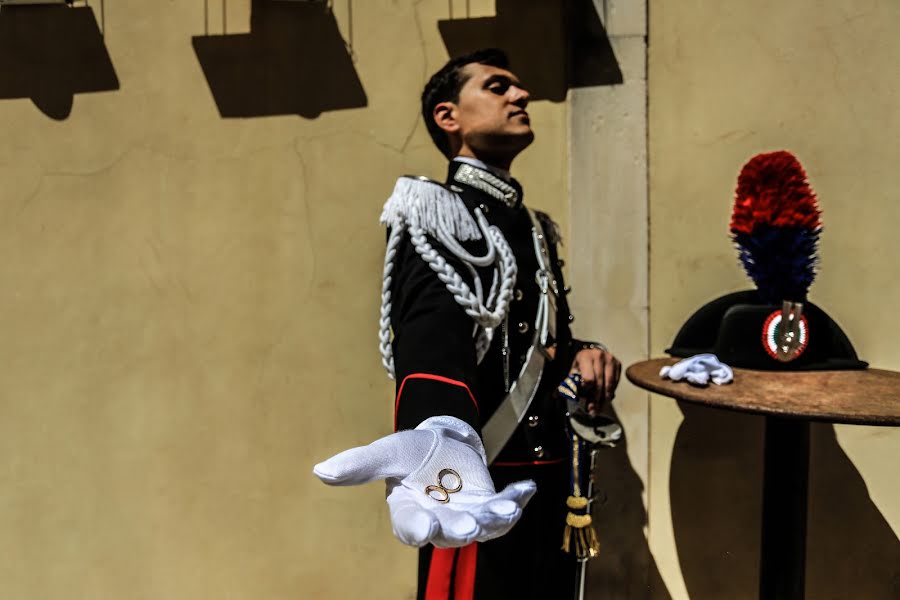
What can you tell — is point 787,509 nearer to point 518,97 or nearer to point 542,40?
point 518,97

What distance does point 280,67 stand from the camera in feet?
6.98

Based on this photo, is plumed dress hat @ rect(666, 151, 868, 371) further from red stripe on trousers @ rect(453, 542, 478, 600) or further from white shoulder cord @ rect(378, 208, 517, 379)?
red stripe on trousers @ rect(453, 542, 478, 600)

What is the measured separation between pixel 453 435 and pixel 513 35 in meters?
1.51

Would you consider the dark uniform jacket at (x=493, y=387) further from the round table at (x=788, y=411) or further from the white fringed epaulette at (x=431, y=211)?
the round table at (x=788, y=411)

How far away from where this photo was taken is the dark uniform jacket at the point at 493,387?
3.85 ft

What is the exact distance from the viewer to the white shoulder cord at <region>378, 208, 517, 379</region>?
1302 mm

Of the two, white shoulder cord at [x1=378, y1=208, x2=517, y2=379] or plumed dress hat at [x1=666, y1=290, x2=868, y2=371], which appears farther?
plumed dress hat at [x1=666, y1=290, x2=868, y2=371]

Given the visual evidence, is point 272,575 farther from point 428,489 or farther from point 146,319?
point 428,489

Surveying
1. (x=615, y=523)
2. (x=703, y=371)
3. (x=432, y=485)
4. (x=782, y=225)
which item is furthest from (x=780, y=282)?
(x=432, y=485)

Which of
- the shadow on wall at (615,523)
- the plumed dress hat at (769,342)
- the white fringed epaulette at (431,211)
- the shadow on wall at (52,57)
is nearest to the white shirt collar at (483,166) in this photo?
the white fringed epaulette at (431,211)

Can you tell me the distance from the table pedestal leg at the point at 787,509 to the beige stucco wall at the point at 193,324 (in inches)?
41.5

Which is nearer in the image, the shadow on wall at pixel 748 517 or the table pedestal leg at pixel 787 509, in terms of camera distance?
the table pedestal leg at pixel 787 509

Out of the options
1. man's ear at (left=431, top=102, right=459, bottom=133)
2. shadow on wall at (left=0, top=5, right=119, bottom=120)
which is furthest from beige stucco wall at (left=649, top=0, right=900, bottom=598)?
shadow on wall at (left=0, top=5, right=119, bottom=120)

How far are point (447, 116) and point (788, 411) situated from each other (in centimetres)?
93
